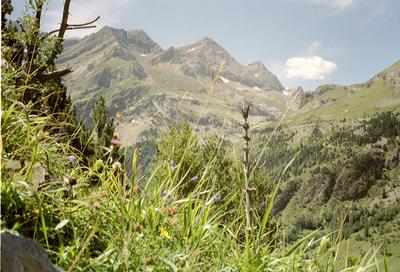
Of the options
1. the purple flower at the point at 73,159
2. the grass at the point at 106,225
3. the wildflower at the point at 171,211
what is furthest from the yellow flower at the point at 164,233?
the purple flower at the point at 73,159

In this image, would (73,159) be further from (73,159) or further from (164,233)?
(164,233)

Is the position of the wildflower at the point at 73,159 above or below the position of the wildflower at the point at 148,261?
above

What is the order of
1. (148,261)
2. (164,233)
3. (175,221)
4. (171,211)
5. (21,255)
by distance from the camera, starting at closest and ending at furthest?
(21,255) → (148,261) → (164,233) → (175,221) → (171,211)

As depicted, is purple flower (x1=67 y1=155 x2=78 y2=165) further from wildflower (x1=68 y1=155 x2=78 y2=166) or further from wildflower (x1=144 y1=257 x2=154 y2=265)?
wildflower (x1=144 y1=257 x2=154 y2=265)

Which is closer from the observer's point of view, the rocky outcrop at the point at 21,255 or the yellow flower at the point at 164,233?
the rocky outcrop at the point at 21,255

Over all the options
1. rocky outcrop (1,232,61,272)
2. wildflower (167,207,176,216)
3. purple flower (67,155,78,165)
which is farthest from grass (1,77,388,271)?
rocky outcrop (1,232,61,272)

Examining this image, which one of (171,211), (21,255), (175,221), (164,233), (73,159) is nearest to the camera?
(21,255)

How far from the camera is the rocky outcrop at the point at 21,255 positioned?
2.16 meters

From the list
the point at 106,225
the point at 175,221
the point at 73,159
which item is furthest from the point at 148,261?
the point at 73,159

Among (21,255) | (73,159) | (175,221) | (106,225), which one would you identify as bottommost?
(175,221)

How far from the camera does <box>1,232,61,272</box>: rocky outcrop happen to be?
7.07ft

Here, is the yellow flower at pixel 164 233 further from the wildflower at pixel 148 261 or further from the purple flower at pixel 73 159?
the purple flower at pixel 73 159

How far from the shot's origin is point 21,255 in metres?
2.26

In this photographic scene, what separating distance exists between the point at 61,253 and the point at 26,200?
438 mm
